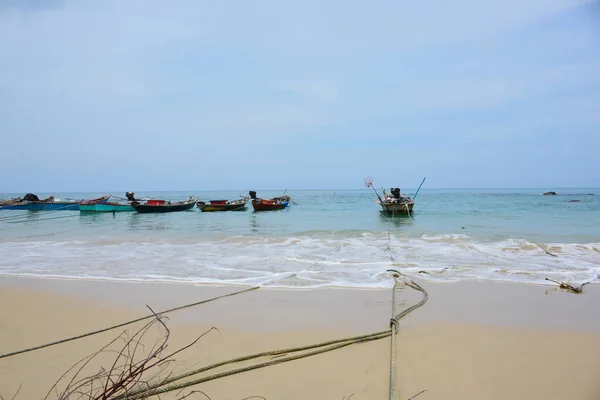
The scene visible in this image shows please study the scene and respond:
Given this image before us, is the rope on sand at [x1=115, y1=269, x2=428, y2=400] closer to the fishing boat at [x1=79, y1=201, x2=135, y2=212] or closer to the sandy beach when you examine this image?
the sandy beach

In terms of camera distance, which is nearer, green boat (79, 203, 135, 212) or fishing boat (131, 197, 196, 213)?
fishing boat (131, 197, 196, 213)

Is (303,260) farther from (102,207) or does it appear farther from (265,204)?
(102,207)

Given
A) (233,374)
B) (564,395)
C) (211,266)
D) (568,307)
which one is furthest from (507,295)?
(211,266)

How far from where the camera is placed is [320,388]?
119 inches

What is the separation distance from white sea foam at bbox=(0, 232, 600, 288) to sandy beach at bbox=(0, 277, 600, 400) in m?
0.94

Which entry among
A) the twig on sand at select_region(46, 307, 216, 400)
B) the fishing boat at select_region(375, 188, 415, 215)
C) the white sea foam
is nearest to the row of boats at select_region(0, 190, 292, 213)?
the fishing boat at select_region(375, 188, 415, 215)

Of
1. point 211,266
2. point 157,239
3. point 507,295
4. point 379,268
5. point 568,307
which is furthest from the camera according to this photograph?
point 157,239

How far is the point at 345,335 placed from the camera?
409 centimetres

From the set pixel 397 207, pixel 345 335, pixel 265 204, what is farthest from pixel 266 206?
pixel 345 335

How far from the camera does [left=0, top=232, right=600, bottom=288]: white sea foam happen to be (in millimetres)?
7188

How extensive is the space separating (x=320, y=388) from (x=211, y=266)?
588 cm

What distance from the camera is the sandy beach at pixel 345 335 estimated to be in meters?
3.06

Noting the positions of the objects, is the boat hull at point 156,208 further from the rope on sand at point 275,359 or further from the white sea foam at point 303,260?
the rope on sand at point 275,359

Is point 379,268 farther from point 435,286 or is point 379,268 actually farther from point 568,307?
point 568,307
